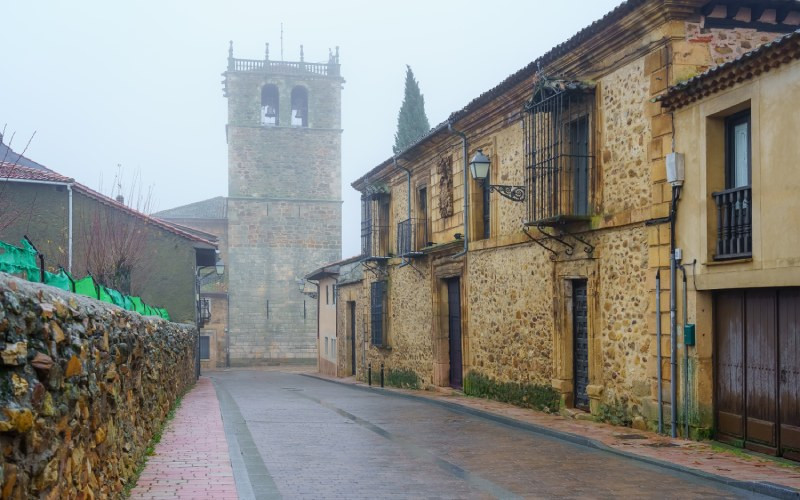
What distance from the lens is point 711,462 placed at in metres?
Answer: 9.72

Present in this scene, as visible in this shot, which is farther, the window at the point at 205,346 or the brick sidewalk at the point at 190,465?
the window at the point at 205,346

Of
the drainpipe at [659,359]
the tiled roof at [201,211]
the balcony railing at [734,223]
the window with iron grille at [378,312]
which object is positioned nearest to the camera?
the balcony railing at [734,223]

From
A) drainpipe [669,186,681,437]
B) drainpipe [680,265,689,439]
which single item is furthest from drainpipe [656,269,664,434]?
drainpipe [680,265,689,439]

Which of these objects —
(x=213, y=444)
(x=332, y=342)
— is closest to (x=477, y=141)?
(x=213, y=444)

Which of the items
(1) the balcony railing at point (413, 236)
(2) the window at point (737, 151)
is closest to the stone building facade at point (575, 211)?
(1) the balcony railing at point (413, 236)

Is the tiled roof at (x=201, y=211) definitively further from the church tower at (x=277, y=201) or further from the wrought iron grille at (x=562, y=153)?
the wrought iron grille at (x=562, y=153)

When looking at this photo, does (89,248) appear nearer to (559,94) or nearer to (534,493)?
(559,94)

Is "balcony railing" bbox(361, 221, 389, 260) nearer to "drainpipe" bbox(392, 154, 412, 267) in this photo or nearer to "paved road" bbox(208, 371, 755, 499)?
"drainpipe" bbox(392, 154, 412, 267)

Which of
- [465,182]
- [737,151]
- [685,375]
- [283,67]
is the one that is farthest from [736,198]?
[283,67]

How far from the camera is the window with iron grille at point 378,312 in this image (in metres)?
27.3

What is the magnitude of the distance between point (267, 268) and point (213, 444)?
39636 millimetres

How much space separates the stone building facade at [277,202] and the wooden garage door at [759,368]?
40316 millimetres

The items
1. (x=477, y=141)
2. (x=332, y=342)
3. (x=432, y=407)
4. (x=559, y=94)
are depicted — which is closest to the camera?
(x=559, y=94)

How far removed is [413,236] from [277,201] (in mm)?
27774
